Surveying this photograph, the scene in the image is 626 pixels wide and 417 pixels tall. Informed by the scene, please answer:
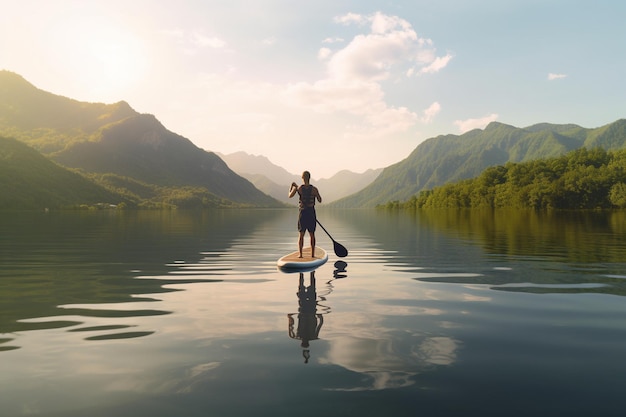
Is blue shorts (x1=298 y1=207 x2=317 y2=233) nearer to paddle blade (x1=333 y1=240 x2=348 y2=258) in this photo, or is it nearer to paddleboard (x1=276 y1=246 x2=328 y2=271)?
paddleboard (x1=276 y1=246 x2=328 y2=271)

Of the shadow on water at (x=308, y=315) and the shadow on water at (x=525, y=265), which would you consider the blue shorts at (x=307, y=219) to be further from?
the shadow on water at (x=525, y=265)

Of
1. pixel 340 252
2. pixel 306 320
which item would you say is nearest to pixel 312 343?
pixel 306 320

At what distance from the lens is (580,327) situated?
34.3ft

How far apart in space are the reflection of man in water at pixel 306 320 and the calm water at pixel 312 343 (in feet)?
0.26

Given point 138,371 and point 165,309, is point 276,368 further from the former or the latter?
point 165,309

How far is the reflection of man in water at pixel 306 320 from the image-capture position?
31.0 ft

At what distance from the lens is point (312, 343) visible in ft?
29.8

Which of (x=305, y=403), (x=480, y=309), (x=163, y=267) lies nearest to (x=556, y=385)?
(x=305, y=403)

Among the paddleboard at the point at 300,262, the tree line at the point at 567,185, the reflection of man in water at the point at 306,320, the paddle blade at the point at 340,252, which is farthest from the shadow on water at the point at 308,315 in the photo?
the tree line at the point at 567,185

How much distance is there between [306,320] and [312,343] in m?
2.09

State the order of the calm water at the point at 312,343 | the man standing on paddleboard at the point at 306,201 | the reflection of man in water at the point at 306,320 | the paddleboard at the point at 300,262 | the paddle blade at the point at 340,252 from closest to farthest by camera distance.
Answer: the calm water at the point at 312,343 < the reflection of man in water at the point at 306,320 < the paddleboard at the point at 300,262 < the man standing on paddleboard at the point at 306,201 < the paddle blade at the point at 340,252

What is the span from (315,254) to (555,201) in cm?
16147

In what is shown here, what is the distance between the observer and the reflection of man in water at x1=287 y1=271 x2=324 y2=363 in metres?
9.45

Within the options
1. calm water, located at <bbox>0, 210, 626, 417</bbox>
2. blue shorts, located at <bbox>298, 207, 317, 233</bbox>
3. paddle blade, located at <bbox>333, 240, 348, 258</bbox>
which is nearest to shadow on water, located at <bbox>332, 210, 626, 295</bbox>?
calm water, located at <bbox>0, 210, 626, 417</bbox>
